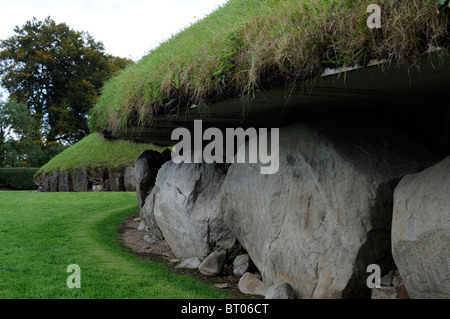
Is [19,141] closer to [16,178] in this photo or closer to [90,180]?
[16,178]

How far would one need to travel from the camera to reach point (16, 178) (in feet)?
95.9

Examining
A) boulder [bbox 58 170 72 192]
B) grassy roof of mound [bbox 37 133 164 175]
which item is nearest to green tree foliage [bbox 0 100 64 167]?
grassy roof of mound [bbox 37 133 164 175]

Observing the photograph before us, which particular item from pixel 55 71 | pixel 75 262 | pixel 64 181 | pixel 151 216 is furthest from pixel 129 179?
pixel 55 71

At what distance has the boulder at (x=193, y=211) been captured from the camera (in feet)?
20.4

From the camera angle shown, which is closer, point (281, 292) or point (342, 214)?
point (342, 214)

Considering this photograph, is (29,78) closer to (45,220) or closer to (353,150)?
(45,220)

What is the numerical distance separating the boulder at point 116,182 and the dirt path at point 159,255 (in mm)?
10245

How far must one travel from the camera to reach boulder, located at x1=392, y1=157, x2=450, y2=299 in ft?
10.7

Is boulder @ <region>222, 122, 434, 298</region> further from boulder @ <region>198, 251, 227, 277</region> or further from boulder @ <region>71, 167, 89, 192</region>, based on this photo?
boulder @ <region>71, 167, 89, 192</region>

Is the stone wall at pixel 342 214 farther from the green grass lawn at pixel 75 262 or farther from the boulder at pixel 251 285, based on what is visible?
the green grass lawn at pixel 75 262

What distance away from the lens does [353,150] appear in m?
4.40

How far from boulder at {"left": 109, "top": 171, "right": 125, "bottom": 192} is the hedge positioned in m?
11.8

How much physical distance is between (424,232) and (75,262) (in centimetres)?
489
